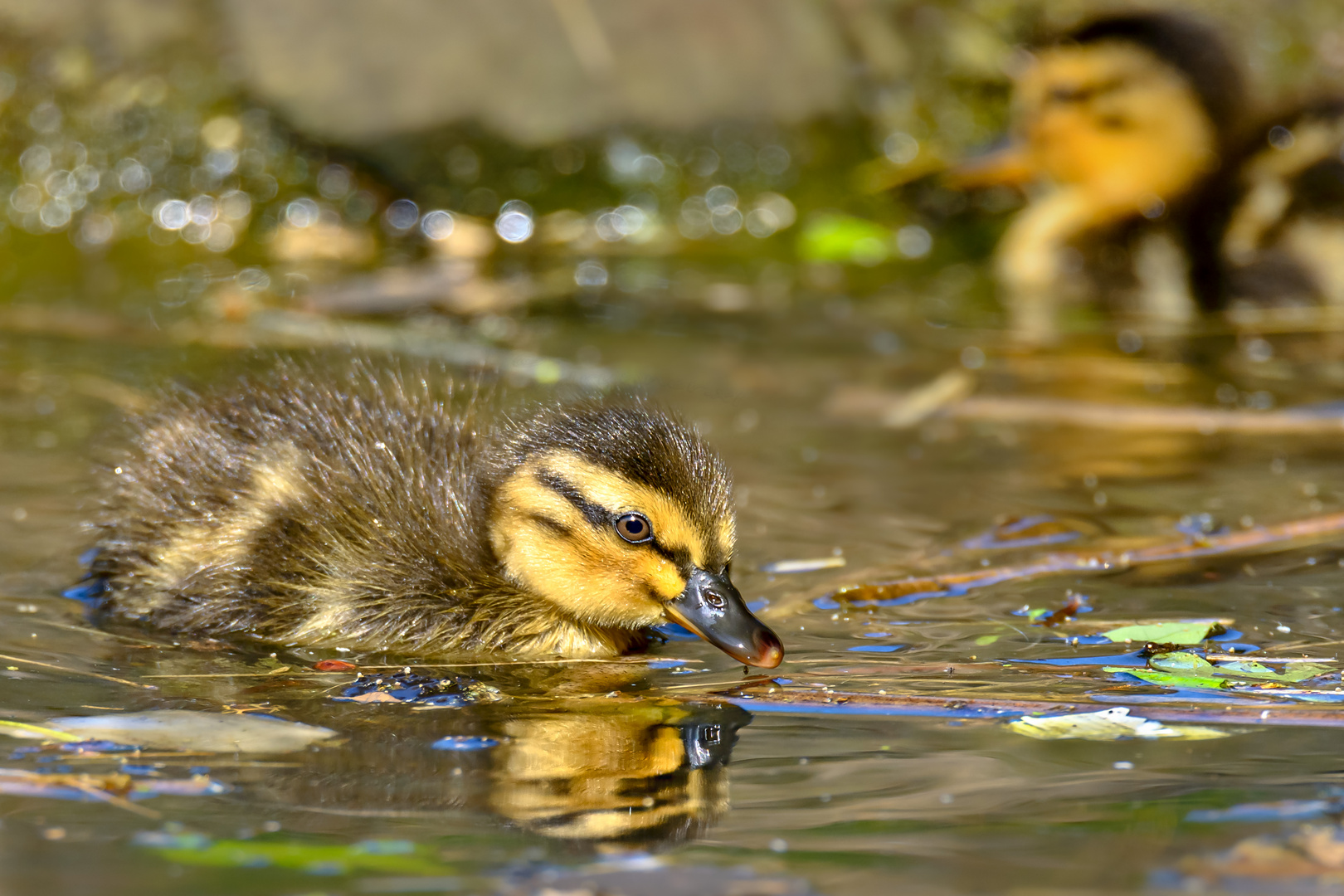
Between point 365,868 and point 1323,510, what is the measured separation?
2.54 meters

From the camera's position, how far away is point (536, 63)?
7.16 metres

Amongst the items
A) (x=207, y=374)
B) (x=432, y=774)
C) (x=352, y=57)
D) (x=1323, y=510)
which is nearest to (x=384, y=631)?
(x=432, y=774)

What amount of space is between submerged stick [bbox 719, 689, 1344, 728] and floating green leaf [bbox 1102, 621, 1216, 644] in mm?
375

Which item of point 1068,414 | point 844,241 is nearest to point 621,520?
point 1068,414

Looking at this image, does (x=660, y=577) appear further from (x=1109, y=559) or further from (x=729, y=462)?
(x=729, y=462)

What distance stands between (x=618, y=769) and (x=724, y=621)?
0.58 metres

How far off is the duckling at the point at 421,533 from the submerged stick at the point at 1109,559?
1.27 feet

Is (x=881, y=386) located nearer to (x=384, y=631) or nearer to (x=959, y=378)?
(x=959, y=378)

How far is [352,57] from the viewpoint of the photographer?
6953 millimetres

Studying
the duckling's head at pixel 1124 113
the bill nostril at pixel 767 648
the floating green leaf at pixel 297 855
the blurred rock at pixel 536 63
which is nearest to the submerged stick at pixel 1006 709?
the bill nostril at pixel 767 648

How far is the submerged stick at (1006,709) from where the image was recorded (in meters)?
2.21

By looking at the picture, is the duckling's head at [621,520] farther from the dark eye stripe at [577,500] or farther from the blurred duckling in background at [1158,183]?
the blurred duckling in background at [1158,183]

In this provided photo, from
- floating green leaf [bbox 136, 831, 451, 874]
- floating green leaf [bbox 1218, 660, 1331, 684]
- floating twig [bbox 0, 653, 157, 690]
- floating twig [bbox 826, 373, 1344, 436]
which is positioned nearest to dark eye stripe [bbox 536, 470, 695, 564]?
floating twig [bbox 0, 653, 157, 690]

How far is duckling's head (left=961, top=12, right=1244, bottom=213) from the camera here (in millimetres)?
6492
